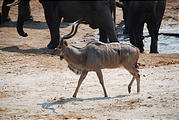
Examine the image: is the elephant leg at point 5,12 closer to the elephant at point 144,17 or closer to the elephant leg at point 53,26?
the elephant leg at point 53,26

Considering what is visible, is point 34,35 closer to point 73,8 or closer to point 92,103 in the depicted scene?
point 73,8

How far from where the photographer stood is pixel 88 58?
1048cm

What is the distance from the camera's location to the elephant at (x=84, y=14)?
16.3 m

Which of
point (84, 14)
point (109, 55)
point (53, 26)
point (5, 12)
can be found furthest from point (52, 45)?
point (109, 55)

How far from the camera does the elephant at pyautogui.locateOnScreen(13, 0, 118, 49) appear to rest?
1630 centimetres

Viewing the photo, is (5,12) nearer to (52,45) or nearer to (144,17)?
(52,45)

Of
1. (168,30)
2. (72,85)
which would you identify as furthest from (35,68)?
(168,30)

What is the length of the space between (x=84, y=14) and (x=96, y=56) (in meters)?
6.38

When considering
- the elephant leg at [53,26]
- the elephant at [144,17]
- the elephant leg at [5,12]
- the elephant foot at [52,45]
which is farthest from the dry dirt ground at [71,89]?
the elephant leg at [5,12]

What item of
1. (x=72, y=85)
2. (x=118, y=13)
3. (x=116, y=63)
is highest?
(x=116, y=63)

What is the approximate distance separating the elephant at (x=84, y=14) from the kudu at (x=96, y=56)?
18.0 feet

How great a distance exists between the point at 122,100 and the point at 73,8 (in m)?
7.21

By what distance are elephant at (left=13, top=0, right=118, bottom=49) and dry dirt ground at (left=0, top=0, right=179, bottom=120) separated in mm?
961

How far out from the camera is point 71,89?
11.5m
